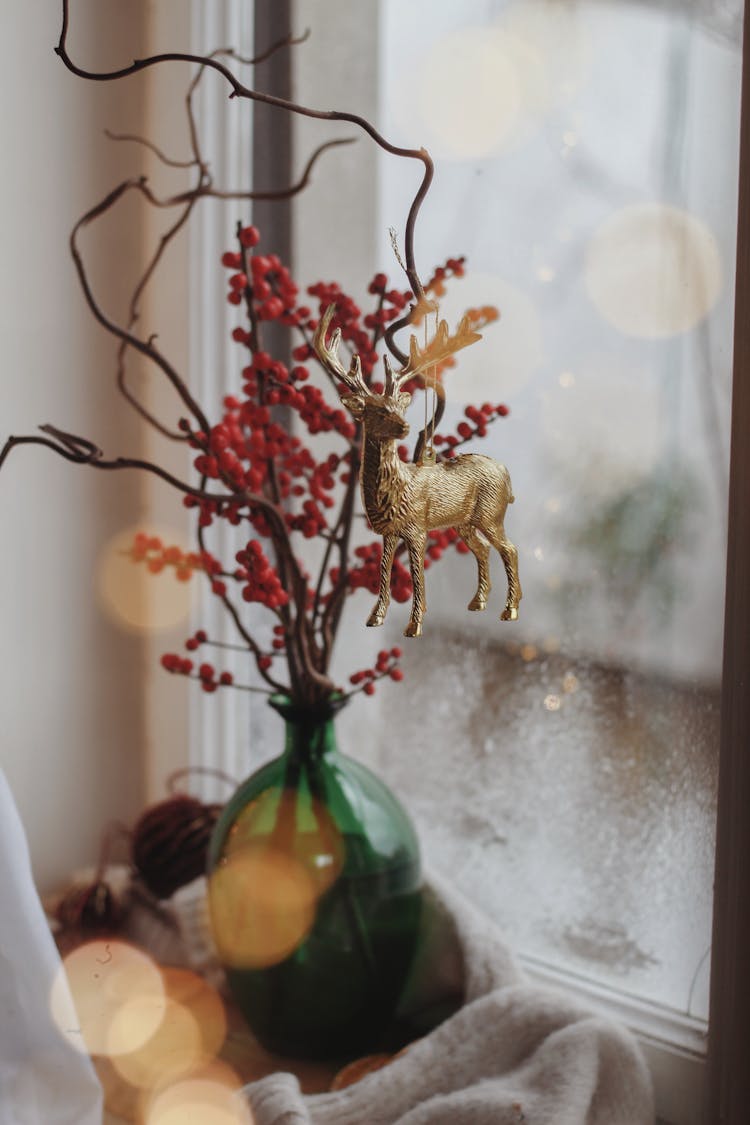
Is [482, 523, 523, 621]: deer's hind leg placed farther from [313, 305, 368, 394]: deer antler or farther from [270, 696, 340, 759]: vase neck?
[270, 696, 340, 759]: vase neck

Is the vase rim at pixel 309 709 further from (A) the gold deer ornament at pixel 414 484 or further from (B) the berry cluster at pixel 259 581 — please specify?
(A) the gold deer ornament at pixel 414 484

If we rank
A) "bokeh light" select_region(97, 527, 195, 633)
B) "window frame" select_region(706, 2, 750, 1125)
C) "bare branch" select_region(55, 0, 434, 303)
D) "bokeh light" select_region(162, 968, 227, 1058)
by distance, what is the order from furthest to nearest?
"bokeh light" select_region(97, 527, 195, 633) → "bokeh light" select_region(162, 968, 227, 1058) → "window frame" select_region(706, 2, 750, 1125) → "bare branch" select_region(55, 0, 434, 303)

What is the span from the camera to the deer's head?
1.89 feet

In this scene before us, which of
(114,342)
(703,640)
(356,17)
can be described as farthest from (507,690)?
(356,17)

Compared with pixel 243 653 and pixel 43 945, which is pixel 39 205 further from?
pixel 43 945

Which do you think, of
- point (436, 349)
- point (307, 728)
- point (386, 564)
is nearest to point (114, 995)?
point (307, 728)

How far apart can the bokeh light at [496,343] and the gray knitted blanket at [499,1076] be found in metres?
0.51

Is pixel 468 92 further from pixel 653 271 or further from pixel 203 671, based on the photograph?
pixel 203 671

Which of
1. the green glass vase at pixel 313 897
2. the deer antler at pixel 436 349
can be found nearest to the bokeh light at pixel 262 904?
the green glass vase at pixel 313 897

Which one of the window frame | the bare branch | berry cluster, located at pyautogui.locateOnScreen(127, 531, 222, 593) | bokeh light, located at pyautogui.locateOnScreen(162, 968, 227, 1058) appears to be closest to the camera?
the bare branch

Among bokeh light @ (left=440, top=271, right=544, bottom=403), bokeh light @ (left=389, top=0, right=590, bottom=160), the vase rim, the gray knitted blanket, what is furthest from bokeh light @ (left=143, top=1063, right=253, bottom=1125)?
bokeh light @ (left=389, top=0, right=590, bottom=160)

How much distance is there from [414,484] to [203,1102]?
0.54 meters

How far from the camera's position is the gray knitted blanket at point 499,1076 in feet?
2.47

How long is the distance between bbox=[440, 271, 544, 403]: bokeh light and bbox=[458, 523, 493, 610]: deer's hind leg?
373 millimetres
